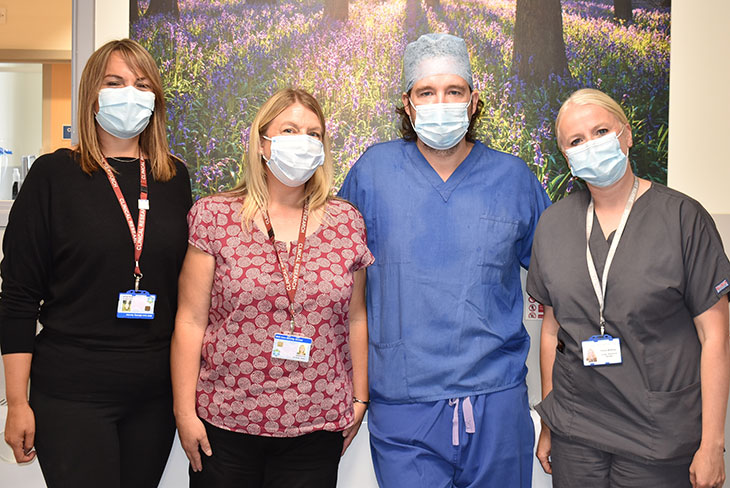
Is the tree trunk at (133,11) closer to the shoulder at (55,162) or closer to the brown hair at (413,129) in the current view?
the shoulder at (55,162)

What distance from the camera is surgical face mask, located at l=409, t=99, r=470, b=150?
163cm

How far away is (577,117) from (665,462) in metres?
0.88

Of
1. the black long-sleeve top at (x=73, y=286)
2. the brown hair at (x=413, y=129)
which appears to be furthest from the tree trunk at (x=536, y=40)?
the black long-sleeve top at (x=73, y=286)

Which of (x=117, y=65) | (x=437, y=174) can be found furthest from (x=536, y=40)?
(x=117, y=65)

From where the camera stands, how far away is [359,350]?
1.61m

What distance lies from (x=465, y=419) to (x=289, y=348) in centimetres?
52

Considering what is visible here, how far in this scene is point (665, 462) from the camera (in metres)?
1.39

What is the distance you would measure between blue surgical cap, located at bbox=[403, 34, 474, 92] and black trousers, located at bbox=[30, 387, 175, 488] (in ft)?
3.87

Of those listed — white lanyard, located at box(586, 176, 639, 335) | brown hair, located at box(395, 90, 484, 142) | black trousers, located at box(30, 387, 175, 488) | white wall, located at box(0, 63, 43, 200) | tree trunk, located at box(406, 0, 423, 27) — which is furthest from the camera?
white wall, located at box(0, 63, 43, 200)

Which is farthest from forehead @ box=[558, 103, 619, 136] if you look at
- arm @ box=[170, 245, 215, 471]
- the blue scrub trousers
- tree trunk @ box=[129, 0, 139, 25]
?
tree trunk @ box=[129, 0, 139, 25]

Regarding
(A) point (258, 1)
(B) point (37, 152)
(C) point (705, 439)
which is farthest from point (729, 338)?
(B) point (37, 152)

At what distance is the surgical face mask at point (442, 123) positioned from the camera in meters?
1.63

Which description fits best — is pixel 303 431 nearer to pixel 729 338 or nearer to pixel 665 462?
pixel 665 462

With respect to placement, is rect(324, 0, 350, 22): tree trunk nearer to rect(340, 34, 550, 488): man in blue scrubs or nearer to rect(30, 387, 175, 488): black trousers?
rect(340, 34, 550, 488): man in blue scrubs
